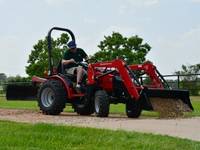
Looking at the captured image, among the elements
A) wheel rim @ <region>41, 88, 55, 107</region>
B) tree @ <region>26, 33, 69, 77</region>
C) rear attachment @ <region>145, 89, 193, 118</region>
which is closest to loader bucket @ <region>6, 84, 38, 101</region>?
wheel rim @ <region>41, 88, 55, 107</region>

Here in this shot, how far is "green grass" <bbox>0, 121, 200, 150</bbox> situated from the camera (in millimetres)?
7723

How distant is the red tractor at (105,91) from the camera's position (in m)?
13.5

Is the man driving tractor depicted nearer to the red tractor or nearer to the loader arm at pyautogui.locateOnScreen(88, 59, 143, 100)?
the red tractor

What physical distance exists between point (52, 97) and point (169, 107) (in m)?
3.40

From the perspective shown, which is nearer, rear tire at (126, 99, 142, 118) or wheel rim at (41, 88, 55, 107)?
rear tire at (126, 99, 142, 118)

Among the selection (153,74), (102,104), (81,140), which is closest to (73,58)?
(102,104)

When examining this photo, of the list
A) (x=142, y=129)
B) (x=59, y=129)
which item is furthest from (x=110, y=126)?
(x=59, y=129)

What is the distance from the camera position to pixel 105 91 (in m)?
14.0

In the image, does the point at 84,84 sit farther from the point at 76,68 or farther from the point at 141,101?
the point at 141,101

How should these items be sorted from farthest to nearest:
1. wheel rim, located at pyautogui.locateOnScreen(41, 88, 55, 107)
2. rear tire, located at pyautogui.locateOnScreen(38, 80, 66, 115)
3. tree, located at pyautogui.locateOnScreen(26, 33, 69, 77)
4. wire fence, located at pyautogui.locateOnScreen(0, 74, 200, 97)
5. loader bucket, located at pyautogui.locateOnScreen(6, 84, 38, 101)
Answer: tree, located at pyautogui.locateOnScreen(26, 33, 69, 77) → wire fence, located at pyautogui.locateOnScreen(0, 74, 200, 97) → loader bucket, located at pyautogui.locateOnScreen(6, 84, 38, 101) → wheel rim, located at pyautogui.locateOnScreen(41, 88, 55, 107) → rear tire, located at pyautogui.locateOnScreen(38, 80, 66, 115)

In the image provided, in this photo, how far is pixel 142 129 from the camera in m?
10.0

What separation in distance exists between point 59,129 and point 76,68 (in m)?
5.66

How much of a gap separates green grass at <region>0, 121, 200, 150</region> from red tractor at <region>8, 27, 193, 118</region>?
161 inches

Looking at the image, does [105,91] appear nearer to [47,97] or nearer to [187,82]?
[47,97]
